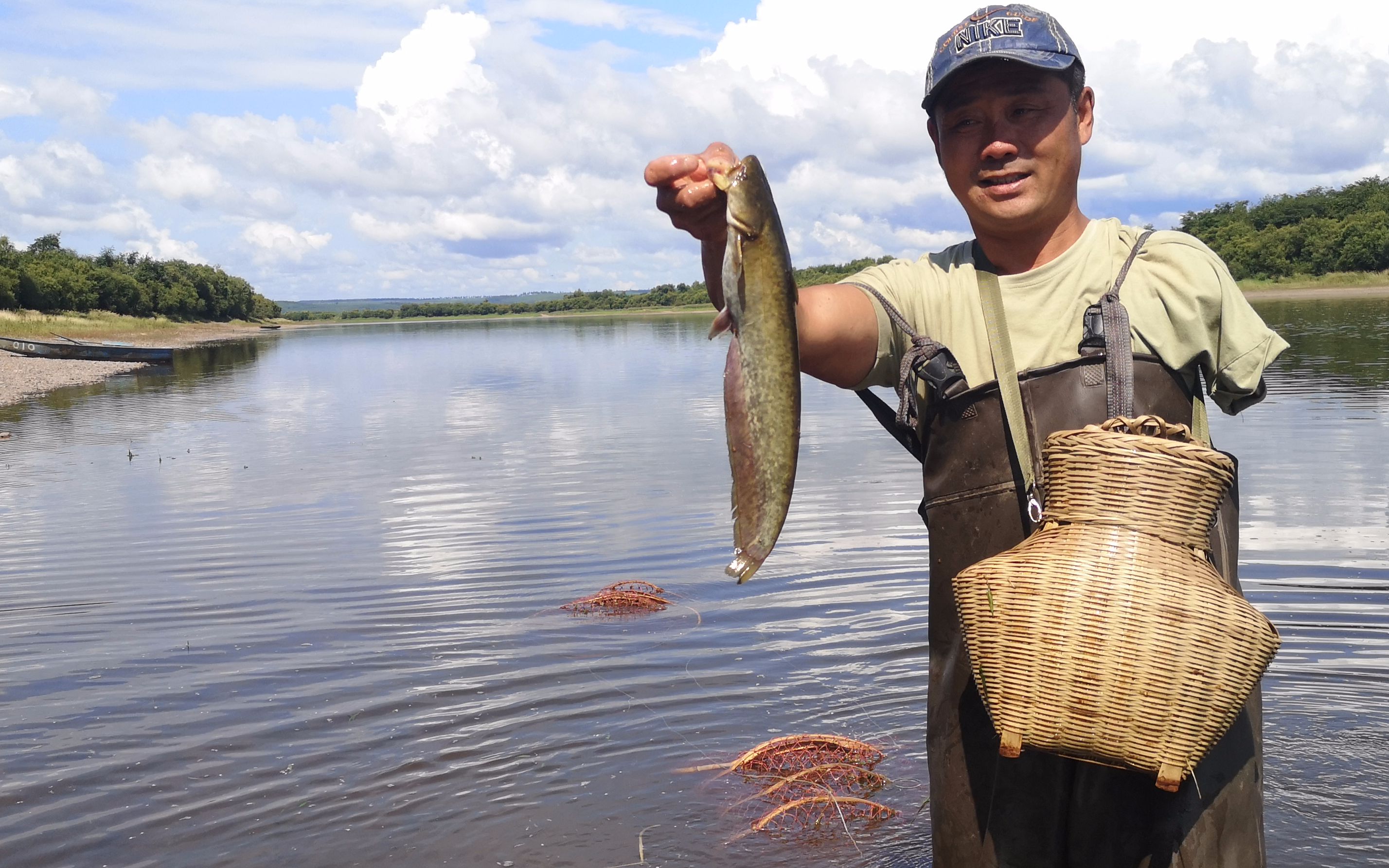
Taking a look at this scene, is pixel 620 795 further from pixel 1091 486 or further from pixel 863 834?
pixel 1091 486

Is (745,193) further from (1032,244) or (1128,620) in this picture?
(1128,620)

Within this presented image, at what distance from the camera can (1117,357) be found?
118 inches

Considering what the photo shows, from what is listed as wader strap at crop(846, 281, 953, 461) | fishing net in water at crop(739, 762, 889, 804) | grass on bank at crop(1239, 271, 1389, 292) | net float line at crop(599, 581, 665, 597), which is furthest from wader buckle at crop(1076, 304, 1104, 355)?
grass on bank at crop(1239, 271, 1389, 292)

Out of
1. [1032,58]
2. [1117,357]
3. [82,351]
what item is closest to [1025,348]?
[1117,357]

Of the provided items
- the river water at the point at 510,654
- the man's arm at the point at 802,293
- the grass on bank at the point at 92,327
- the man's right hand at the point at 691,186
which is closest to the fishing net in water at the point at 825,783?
the river water at the point at 510,654

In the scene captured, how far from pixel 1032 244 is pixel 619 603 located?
7.74m

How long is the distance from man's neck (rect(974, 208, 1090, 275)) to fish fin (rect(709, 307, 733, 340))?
2.83ft

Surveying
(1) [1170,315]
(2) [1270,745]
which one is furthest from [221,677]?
(1) [1170,315]

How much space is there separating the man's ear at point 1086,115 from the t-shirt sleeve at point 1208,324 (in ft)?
1.43

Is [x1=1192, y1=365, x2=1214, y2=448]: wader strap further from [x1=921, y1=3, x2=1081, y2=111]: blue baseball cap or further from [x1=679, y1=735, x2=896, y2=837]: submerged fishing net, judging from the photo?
[x1=679, y1=735, x2=896, y2=837]: submerged fishing net

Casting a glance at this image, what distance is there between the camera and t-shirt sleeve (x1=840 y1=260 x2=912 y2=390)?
323cm

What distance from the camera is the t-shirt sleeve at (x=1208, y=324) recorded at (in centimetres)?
297

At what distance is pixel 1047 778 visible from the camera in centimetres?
310

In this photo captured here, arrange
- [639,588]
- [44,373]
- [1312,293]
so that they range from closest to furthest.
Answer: [639,588]
[44,373]
[1312,293]
